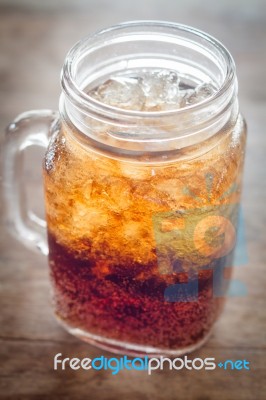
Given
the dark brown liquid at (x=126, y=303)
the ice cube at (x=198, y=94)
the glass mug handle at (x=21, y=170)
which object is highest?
the ice cube at (x=198, y=94)

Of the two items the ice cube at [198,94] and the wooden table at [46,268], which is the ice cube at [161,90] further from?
the wooden table at [46,268]

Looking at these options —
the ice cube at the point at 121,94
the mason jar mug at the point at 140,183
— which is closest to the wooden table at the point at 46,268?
the mason jar mug at the point at 140,183

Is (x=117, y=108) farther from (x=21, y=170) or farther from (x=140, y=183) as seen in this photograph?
(x=21, y=170)

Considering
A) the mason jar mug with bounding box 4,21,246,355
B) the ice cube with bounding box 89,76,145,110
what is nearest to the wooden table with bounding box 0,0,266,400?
the mason jar mug with bounding box 4,21,246,355

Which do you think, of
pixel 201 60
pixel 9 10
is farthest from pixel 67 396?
pixel 9 10

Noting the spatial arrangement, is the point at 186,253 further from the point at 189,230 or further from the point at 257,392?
the point at 257,392

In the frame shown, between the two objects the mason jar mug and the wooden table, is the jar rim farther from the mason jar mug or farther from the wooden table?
the wooden table
